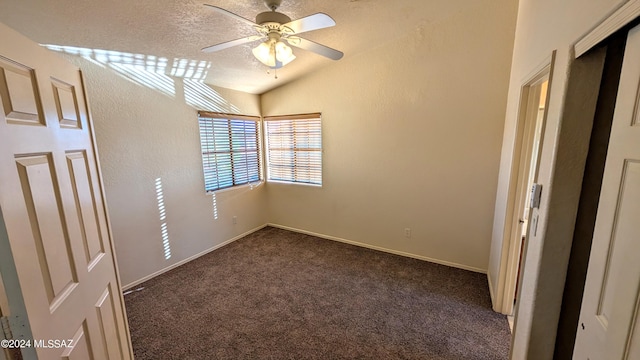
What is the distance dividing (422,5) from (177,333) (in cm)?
352

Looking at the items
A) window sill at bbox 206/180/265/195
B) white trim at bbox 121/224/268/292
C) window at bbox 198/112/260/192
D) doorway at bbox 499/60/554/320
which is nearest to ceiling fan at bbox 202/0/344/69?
doorway at bbox 499/60/554/320

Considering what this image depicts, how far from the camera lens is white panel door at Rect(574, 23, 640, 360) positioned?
65cm

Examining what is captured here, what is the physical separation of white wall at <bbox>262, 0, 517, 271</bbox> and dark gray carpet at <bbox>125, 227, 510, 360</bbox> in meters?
0.51

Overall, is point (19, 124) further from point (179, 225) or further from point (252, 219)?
point (252, 219)

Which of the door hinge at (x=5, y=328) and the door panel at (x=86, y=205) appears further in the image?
the door panel at (x=86, y=205)

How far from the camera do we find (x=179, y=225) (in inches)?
121

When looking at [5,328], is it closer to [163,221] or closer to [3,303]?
[3,303]

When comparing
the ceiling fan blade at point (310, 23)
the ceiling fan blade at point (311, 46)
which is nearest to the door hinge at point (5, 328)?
the ceiling fan blade at point (310, 23)

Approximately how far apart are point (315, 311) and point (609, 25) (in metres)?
2.44

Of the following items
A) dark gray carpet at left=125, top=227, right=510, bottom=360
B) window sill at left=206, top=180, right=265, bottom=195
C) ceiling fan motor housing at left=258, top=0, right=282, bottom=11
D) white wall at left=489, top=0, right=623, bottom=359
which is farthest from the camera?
window sill at left=206, top=180, right=265, bottom=195

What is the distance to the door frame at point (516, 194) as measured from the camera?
1.79 metres

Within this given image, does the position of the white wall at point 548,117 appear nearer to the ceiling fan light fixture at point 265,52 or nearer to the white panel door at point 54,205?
the ceiling fan light fixture at point 265,52

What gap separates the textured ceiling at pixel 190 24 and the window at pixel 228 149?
715 mm

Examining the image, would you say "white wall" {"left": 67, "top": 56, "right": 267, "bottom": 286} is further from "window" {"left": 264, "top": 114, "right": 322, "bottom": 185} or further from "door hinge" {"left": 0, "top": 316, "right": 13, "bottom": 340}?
"door hinge" {"left": 0, "top": 316, "right": 13, "bottom": 340}
